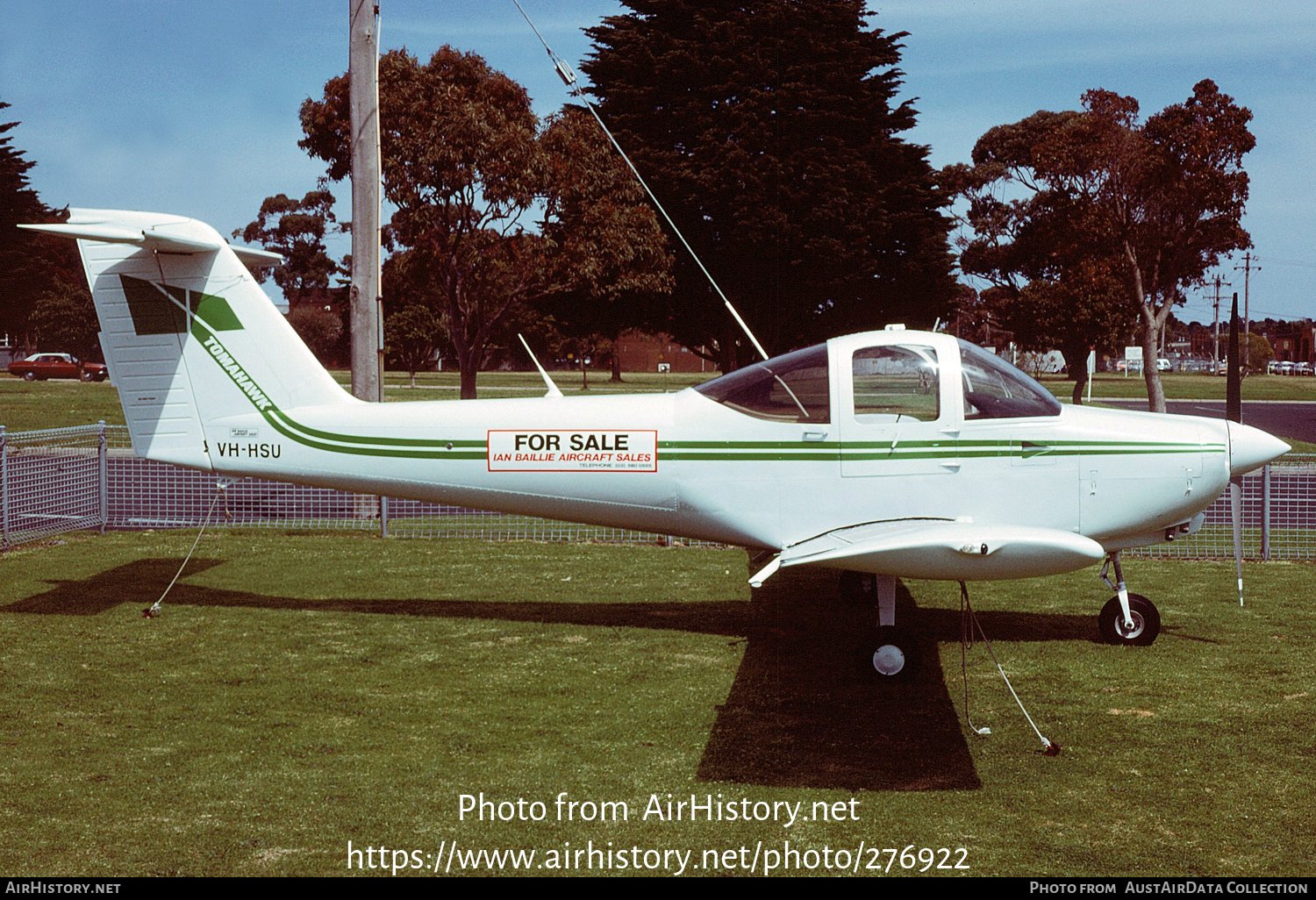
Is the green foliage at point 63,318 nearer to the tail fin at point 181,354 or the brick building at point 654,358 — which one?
the brick building at point 654,358

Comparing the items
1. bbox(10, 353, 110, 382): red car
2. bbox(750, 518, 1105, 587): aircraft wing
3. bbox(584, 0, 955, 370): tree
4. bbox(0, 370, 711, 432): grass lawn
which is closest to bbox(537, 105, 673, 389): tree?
bbox(0, 370, 711, 432): grass lawn

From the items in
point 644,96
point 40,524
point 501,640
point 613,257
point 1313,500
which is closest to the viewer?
point 501,640

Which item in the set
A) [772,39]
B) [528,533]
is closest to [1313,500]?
[528,533]

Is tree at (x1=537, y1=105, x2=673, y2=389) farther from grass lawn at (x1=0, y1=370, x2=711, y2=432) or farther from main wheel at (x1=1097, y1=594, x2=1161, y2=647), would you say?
main wheel at (x1=1097, y1=594, x2=1161, y2=647)

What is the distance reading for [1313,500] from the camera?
1725 centimetres

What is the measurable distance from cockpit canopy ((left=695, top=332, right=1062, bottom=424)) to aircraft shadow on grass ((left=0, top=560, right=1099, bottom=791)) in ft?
5.22

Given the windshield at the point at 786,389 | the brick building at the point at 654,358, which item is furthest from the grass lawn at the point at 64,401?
the brick building at the point at 654,358

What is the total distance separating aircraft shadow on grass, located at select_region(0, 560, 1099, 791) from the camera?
19.0ft

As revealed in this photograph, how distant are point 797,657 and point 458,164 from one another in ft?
80.6

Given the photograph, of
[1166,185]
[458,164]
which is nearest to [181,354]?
[458,164]

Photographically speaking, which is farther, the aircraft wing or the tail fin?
the tail fin

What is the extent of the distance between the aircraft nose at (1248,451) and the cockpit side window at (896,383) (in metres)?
2.18
